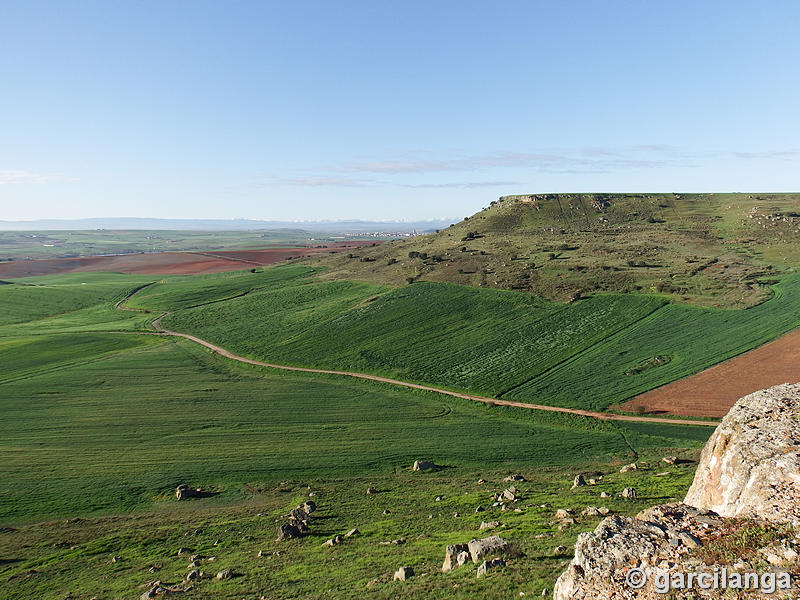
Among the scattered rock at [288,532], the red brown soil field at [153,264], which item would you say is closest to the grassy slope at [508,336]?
the scattered rock at [288,532]

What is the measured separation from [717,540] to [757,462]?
16.8 feet

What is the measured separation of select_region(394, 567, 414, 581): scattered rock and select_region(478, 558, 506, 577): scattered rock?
320 centimetres

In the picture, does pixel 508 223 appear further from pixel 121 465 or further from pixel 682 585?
pixel 682 585

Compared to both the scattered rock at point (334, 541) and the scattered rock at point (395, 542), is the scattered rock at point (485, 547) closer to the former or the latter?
the scattered rock at point (395, 542)

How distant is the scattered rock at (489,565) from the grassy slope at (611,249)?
7024cm

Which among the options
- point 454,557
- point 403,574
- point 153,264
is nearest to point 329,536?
point 403,574

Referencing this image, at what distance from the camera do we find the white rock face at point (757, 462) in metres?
16.0

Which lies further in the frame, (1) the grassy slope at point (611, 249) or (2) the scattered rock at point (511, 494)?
(1) the grassy slope at point (611, 249)

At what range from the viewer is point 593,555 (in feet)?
48.7

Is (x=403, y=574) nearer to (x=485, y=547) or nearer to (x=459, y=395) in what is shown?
(x=485, y=547)

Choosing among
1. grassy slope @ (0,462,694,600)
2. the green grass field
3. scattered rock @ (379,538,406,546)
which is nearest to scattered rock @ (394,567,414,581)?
grassy slope @ (0,462,694,600)

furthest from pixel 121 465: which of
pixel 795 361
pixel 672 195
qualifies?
pixel 672 195

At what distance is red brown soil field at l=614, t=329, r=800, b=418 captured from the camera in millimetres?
48844

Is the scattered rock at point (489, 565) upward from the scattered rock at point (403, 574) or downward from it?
upward
